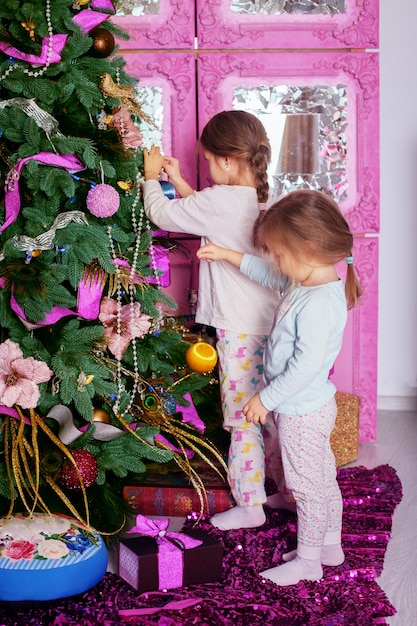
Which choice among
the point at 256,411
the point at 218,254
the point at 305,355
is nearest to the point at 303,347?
the point at 305,355

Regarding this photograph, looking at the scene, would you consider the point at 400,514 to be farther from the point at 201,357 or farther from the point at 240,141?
the point at 240,141

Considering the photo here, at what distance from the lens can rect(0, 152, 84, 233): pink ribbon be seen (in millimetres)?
1915

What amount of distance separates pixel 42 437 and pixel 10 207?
0.58 m

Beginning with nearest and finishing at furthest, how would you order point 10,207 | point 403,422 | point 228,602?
point 228,602 → point 10,207 → point 403,422

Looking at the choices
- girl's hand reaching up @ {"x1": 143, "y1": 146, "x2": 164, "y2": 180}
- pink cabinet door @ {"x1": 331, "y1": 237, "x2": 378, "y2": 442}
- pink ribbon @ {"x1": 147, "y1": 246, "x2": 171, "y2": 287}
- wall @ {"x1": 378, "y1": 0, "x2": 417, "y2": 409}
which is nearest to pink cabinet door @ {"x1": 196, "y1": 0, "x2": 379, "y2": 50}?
wall @ {"x1": 378, "y1": 0, "x2": 417, "y2": 409}

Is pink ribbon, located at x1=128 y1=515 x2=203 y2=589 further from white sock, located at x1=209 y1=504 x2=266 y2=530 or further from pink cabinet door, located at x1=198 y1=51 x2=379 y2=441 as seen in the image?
pink cabinet door, located at x1=198 y1=51 x2=379 y2=441

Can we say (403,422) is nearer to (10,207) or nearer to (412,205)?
(412,205)

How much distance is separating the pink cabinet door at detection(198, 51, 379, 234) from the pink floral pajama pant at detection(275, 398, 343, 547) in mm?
1292

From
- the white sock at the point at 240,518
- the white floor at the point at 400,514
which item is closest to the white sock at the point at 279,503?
the white sock at the point at 240,518

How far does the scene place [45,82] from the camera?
1.95 meters

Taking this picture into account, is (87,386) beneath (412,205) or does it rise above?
beneath

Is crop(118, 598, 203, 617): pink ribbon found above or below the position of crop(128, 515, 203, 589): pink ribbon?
below

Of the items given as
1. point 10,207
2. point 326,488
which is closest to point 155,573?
point 326,488

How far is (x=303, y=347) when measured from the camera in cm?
186
